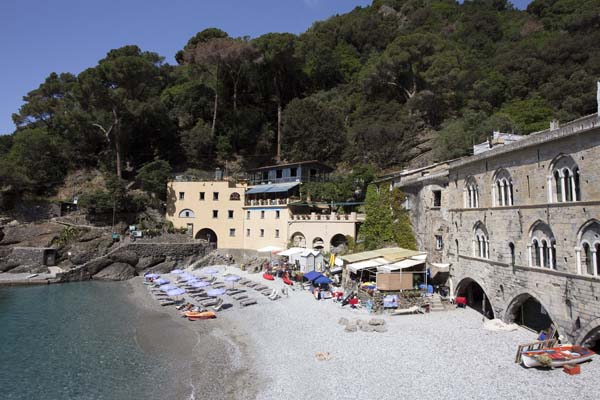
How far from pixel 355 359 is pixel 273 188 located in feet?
85.3

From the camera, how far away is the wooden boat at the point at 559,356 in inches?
511

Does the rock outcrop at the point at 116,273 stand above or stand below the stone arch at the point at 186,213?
below

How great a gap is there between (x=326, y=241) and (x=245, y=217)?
11278 millimetres

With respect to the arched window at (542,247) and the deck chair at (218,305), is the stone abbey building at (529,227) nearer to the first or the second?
the arched window at (542,247)

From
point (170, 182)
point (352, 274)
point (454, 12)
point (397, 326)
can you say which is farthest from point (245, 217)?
point (454, 12)

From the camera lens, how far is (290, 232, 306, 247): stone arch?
35312 millimetres

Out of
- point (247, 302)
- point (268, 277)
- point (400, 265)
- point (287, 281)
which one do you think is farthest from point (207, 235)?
point (400, 265)

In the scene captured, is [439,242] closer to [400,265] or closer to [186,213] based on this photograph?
[400,265]

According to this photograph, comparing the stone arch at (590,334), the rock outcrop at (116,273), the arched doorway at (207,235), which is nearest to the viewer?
the stone arch at (590,334)

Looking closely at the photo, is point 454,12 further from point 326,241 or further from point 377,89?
point 326,241

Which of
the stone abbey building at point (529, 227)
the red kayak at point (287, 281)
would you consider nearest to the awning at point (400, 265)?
the stone abbey building at point (529, 227)

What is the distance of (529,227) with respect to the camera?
53.9 ft

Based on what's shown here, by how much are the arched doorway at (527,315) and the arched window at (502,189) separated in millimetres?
4474

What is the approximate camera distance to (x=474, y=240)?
811 inches
